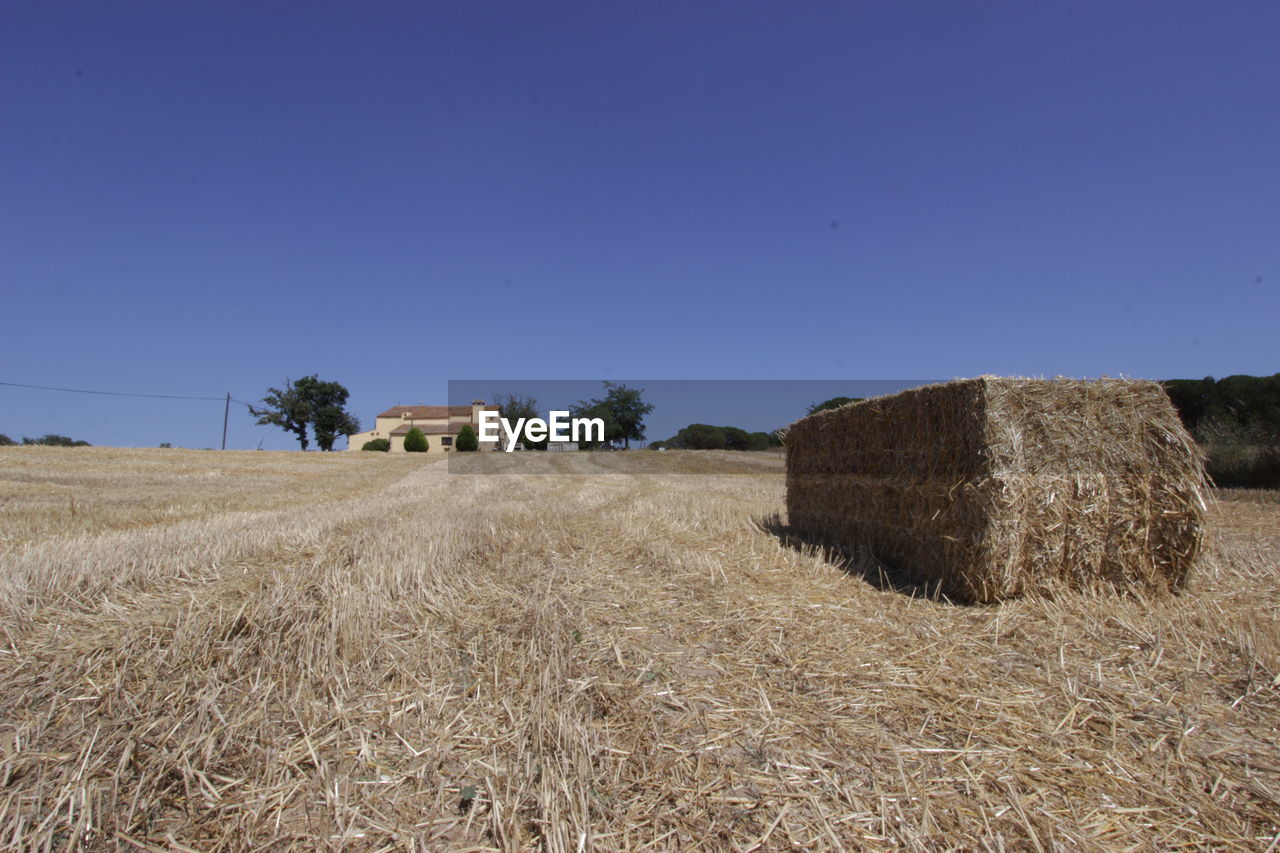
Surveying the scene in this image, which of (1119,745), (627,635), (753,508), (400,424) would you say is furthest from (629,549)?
(400,424)

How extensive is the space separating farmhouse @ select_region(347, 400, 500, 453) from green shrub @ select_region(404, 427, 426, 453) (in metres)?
6.15

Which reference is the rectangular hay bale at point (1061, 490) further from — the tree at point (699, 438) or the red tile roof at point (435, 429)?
the red tile roof at point (435, 429)

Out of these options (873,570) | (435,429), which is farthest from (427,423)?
(873,570)

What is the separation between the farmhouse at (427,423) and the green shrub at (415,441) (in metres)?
6.15

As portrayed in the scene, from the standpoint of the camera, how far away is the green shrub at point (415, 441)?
61375mm

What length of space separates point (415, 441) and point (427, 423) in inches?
596

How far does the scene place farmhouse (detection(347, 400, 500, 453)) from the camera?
70875 millimetres

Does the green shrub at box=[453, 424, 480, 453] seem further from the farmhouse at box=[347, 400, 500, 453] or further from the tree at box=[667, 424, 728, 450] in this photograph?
the tree at box=[667, 424, 728, 450]

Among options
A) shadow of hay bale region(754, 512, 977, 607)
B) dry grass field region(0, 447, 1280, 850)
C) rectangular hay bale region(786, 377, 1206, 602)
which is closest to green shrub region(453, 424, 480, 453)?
shadow of hay bale region(754, 512, 977, 607)

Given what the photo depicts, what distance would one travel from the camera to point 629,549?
677cm

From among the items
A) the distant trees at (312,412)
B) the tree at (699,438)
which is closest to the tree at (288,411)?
the distant trees at (312,412)

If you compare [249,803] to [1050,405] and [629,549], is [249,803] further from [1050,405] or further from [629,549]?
[1050,405]

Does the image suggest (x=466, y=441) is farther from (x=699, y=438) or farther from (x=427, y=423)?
(x=699, y=438)

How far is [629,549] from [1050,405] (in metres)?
4.22
